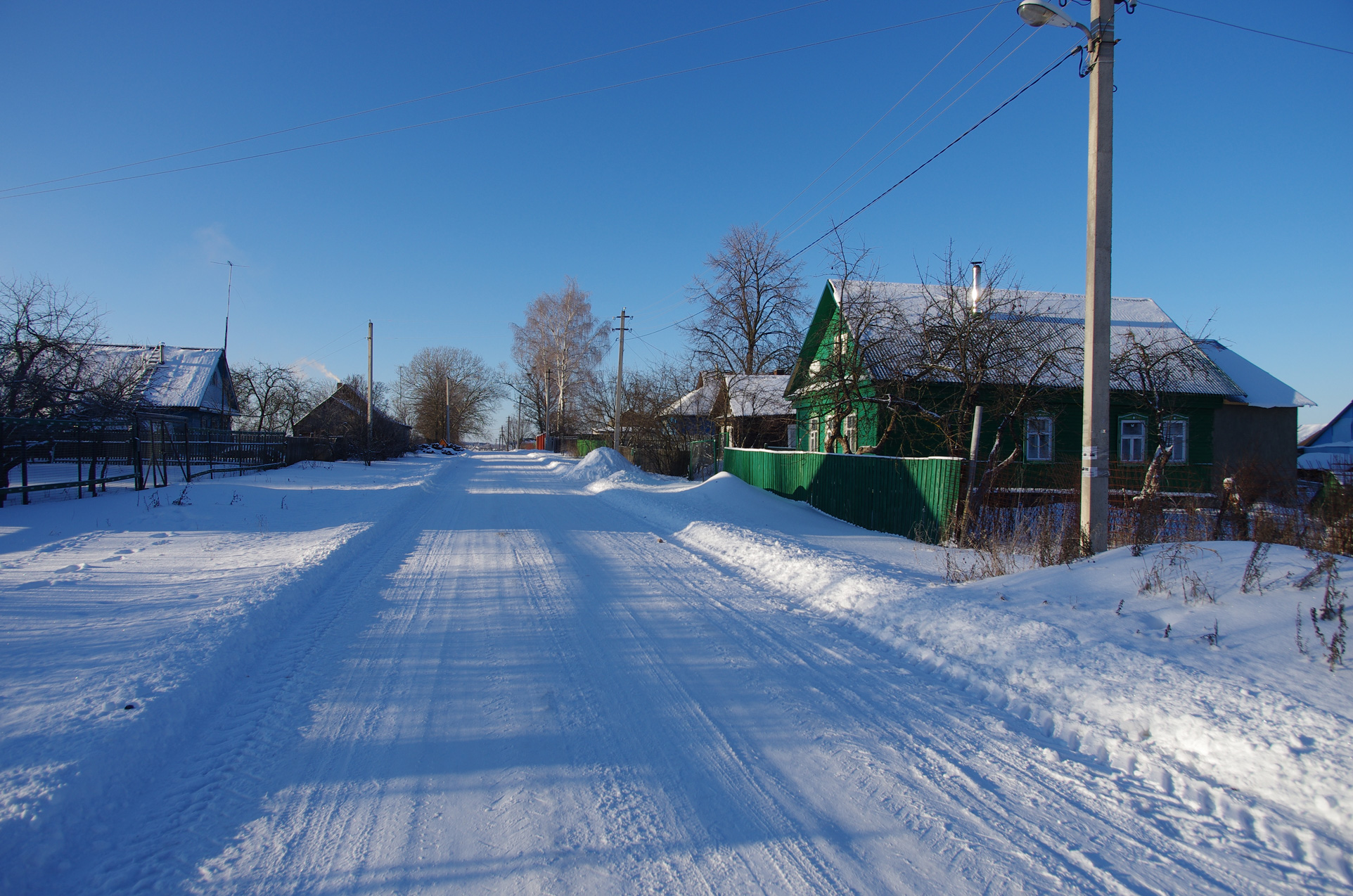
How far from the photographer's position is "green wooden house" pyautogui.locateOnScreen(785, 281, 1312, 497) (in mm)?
15562

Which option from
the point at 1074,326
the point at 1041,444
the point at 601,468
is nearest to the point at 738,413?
the point at 601,468

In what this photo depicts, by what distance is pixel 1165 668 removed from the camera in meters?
4.43

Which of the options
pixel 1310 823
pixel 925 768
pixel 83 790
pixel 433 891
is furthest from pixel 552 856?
pixel 1310 823

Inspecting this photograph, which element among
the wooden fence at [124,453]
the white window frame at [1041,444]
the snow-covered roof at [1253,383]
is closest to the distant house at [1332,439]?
the snow-covered roof at [1253,383]

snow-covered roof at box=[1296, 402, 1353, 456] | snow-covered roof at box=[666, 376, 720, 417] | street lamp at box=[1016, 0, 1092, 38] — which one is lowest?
snow-covered roof at box=[1296, 402, 1353, 456]

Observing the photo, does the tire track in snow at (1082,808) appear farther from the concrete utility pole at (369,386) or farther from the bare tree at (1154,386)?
the concrete utility pole at (369,386)

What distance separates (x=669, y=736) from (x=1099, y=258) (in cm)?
723

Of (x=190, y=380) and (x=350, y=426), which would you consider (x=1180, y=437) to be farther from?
(x=190, y=380)

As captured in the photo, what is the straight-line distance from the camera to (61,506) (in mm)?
12852

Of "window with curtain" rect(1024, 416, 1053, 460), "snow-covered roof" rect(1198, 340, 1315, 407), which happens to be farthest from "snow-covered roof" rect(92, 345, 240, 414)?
"snow-covered roof" rect(1198, 340, 1315, 407)

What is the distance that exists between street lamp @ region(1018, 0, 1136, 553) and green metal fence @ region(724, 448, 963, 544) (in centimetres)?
358

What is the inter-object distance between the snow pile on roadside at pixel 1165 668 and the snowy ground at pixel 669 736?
0.07 feet

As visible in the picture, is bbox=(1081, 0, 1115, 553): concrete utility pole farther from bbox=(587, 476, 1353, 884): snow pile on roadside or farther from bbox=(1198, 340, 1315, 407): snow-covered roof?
bbox=(1198, 340, 1315, 407): snow-covered roof

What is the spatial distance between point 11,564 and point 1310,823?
469 inches
